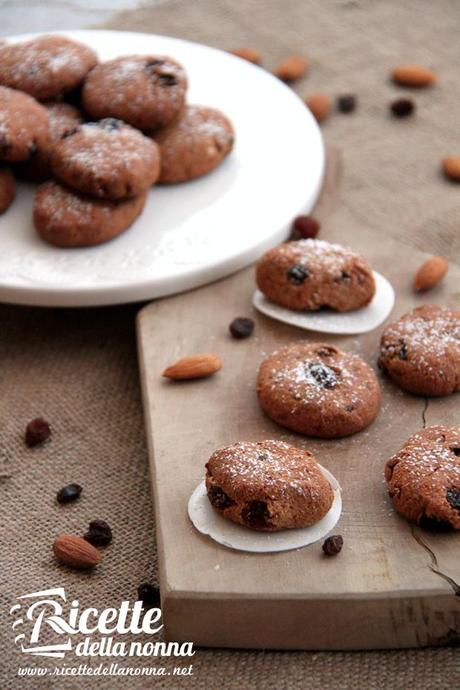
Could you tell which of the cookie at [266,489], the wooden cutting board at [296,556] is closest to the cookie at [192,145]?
the wooden cutting board at [296,556]

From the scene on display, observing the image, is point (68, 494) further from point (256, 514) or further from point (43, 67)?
point (43, 67)

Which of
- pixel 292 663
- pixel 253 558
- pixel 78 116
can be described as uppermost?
pixel 78 116

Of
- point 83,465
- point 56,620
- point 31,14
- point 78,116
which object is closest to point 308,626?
point 56,620

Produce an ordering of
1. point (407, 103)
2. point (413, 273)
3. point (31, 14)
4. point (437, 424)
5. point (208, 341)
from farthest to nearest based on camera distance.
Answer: point (31, 14) → point (407, 103) → point (413, 273) → point (208, 341) → point (437, 424)

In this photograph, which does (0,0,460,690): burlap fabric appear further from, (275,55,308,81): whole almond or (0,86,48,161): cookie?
(0,86,48,161): cookie

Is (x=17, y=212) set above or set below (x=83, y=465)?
above

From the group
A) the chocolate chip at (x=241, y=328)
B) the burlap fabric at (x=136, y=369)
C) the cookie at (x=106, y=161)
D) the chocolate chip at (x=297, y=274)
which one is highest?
the cookie at (x=106, y=161)

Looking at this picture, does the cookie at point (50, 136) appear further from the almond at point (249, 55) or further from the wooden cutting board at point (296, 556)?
the almond at point (249, 55)

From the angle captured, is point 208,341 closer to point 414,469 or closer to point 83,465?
point 83,465

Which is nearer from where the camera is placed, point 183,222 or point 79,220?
point 79,220
